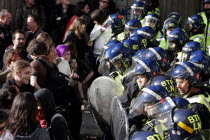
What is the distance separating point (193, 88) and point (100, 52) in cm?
488

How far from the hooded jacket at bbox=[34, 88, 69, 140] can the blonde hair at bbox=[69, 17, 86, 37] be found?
437 centimetres

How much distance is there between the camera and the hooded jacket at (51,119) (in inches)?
301

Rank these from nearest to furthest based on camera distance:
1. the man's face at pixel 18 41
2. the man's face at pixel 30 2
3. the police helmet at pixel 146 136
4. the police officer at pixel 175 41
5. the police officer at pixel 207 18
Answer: the police helmet at pixel 146 136
the man's face at pixel 18 41
the police officer at pixel 175 41
the police officer at pixel 207 18
the man's face at pixel 30 2

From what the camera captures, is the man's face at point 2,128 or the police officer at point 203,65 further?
the police officer at point 203,65

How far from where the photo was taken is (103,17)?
13.0 metres

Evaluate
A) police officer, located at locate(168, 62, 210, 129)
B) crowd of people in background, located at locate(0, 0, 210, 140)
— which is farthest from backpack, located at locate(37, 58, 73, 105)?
police officer, located at locate(168, 62, 210, 129)

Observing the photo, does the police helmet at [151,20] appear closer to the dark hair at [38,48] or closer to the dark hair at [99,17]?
the dark hair at [99,17]

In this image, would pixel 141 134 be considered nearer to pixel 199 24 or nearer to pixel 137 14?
pixel 199 24

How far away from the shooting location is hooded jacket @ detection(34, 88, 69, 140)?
7.63 meters

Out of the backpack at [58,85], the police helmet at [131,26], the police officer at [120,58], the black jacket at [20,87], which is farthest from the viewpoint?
the police helmet at [131,26]

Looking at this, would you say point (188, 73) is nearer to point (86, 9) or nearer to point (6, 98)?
point (6, 98)

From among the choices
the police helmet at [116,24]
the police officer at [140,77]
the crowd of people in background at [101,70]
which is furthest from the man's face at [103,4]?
the police officer at [140,77]

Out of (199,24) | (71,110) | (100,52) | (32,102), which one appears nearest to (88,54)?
(100,52)

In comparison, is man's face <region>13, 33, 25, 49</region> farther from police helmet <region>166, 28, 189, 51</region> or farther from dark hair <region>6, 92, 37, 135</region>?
dark hair <region>6, 92, 37, 135</region>
